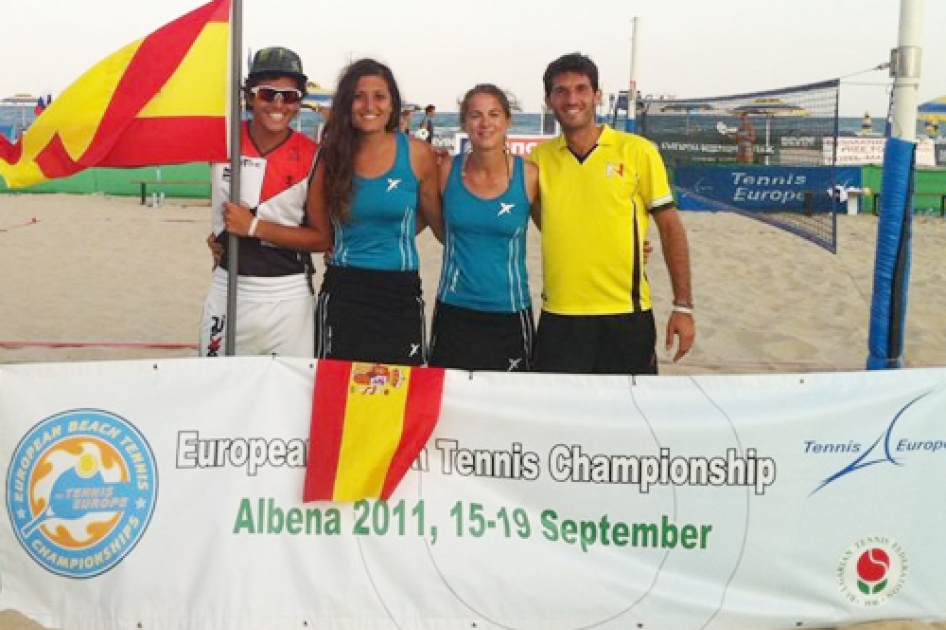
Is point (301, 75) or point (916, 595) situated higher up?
point (301, 75)

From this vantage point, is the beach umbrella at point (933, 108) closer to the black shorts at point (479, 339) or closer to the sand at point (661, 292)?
the sand at point (661, 292)

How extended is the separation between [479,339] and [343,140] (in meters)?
0.82

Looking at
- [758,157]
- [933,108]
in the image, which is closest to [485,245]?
[758,157]

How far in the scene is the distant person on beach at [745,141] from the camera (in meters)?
13.4

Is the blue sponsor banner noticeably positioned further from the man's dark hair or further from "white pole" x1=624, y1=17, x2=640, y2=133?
the man's dark hair

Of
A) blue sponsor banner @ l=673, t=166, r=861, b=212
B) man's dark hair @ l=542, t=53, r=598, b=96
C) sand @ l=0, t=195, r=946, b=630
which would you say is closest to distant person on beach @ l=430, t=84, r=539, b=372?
man's dark hair @ l=542, t=53, r=598, b=96

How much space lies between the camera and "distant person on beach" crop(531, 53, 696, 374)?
3424 mm

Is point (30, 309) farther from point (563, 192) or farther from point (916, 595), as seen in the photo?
point (916, 595)

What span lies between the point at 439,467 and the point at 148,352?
12.9ft

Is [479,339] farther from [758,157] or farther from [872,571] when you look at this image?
[758,157]

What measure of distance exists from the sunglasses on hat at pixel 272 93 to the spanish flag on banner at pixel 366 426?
0.97 meters

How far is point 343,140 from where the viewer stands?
11.1 ft

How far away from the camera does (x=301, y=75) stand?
347 centimetres

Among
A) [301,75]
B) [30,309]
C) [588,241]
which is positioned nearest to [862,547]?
[588,241]
